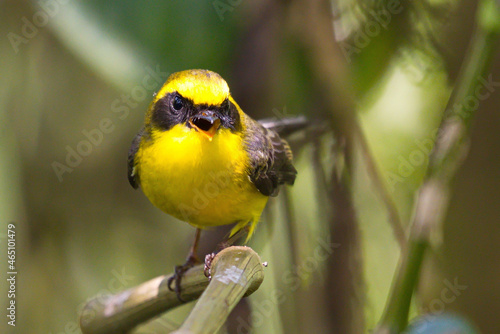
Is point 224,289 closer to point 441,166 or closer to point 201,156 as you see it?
point 441,166

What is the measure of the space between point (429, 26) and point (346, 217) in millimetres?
1239

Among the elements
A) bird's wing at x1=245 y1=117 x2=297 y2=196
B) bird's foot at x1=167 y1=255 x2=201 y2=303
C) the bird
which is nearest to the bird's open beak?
the bird

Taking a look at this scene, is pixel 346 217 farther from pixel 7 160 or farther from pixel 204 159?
pixel 7 160

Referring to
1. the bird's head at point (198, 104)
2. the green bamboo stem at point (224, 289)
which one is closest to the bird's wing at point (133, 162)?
the bird's head at point (198, 104)

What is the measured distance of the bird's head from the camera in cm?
257

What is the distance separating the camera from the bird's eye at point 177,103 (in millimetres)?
2638

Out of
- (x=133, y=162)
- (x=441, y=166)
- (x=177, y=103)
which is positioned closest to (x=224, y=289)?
(x=441, y=166)

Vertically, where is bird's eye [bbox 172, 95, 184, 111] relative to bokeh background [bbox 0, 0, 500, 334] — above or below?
above

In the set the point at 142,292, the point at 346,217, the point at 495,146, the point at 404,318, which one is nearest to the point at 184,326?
the point at 404,318

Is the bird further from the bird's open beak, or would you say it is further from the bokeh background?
the bokeh background

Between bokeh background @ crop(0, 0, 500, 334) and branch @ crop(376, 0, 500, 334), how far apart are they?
2.68 ft

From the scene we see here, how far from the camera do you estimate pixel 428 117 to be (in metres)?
3.52

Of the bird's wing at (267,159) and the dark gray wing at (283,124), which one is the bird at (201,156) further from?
the dark gray wing at (283,124)

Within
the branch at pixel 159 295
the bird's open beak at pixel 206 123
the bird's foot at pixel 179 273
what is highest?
the bird's open beak at pixel 206 123
